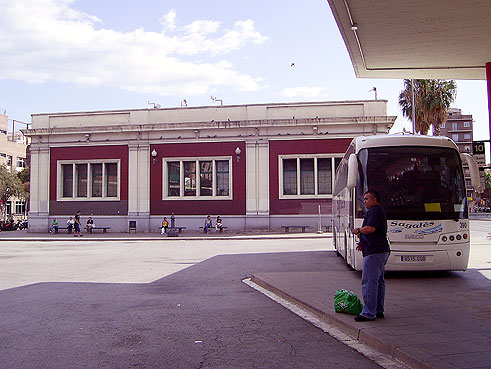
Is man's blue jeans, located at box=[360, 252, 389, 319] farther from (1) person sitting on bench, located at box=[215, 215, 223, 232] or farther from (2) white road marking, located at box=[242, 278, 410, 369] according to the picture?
(1) person sitting on bench, located at box=[215, 215, 223, 232]

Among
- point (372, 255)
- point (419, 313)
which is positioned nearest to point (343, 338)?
point (372, 255)

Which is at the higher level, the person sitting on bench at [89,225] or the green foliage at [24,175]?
the green foliage at [24,175]

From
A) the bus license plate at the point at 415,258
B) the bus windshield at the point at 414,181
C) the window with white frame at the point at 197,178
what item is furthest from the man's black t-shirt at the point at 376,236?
the window with white frame at the point at 197,178

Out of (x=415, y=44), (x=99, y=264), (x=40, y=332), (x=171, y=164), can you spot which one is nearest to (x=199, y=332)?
(x=40, y=332)

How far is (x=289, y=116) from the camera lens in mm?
35344

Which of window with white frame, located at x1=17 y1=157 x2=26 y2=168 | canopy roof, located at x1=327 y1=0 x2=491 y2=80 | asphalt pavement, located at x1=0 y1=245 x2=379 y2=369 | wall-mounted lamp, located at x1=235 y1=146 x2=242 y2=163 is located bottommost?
asphalt pavement, located at x1=0 y1=245 x2=379 y2=369

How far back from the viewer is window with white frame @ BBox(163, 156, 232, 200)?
3569cm

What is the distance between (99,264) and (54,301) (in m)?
7.42

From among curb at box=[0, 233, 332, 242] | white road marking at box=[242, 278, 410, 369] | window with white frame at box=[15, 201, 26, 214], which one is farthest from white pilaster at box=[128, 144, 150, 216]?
window with white frame at box=[15, 201, 26, 214]

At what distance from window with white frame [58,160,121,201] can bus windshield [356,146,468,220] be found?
91.3 ft

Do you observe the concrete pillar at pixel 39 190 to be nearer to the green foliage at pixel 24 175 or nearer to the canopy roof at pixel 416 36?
the canopy roof at pixel 416 36

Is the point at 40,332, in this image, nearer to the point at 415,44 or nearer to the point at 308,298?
the point at 308,298

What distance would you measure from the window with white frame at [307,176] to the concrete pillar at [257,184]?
1.13 metres

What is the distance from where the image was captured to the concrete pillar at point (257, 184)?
113 feet
